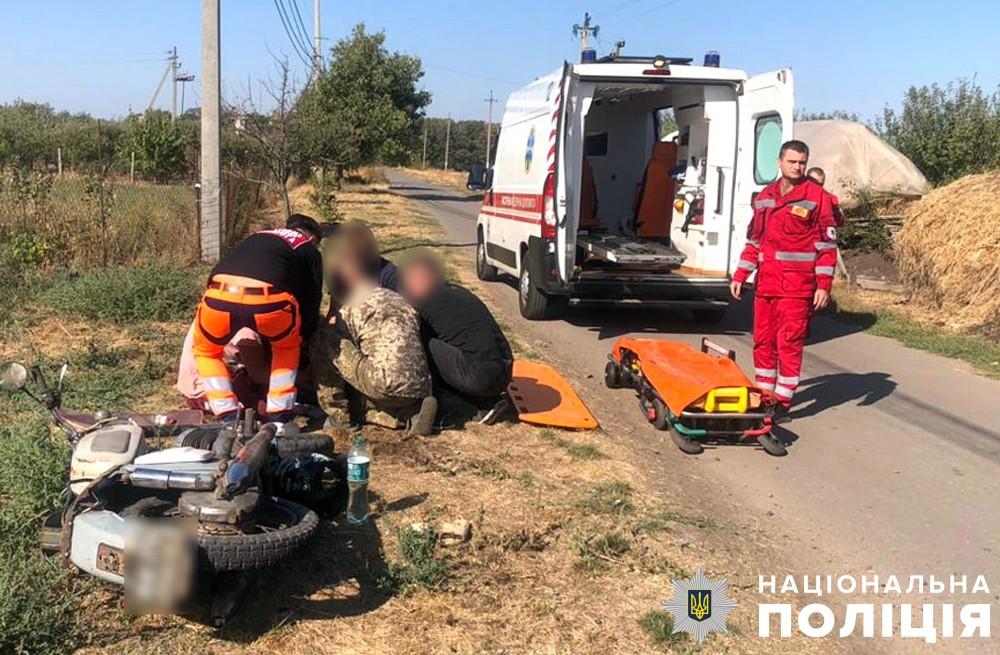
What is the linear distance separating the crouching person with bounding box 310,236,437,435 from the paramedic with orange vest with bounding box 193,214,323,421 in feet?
1.24

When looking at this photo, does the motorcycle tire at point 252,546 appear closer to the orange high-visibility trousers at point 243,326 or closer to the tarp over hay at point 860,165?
the orange high-visibility trousers at point 243,326

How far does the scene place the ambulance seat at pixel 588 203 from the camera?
1157 cm

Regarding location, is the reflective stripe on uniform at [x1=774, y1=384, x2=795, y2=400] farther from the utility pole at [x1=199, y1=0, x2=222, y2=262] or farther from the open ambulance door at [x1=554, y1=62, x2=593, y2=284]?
the utility pole at [x1=199, y1=0, x2=222, y2=262]

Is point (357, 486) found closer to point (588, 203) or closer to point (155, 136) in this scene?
point (588, 203)

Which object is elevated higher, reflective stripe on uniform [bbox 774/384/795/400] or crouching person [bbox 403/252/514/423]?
crouching person [bbox 403/252/514/423]

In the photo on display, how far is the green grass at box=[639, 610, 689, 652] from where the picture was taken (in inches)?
129

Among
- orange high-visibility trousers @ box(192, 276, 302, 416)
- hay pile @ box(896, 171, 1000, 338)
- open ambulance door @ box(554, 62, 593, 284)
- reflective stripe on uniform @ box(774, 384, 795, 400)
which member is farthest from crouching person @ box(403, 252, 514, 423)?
hay pile @ box(896, 171, 1000, 338)

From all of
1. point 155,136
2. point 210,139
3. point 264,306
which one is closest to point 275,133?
point 210,139

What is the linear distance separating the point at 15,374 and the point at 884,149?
16.1m

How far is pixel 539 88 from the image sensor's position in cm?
930

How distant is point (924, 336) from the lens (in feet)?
31.7

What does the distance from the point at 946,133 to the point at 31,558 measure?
722 inches

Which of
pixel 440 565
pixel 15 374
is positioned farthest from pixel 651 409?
pixel 15 374

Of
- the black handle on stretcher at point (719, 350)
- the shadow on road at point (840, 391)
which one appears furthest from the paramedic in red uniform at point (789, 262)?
the shadow on road at point (840, 391)
